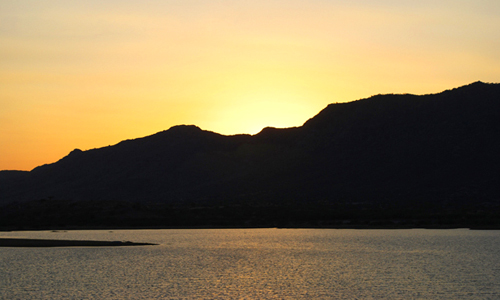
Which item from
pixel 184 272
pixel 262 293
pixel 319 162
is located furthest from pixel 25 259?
pixel 319 162

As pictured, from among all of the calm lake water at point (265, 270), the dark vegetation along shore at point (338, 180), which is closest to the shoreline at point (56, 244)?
the calm lake water at point (265, 270)

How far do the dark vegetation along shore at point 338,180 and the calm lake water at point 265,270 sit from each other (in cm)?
3659

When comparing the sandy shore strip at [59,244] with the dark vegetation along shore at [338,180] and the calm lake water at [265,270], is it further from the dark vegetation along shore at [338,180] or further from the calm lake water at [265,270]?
the dark vegetation along shore at [338,180]

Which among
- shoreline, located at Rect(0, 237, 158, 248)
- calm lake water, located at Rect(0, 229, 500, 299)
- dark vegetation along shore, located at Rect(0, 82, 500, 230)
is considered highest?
dark vegetation along shore, located at Rect(0, 82, 500, 230)

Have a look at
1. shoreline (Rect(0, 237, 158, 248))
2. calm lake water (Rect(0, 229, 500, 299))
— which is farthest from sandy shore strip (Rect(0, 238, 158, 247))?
calm lake water (Rect(0, 229, 500, 299))

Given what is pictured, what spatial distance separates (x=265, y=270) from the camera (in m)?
49.8

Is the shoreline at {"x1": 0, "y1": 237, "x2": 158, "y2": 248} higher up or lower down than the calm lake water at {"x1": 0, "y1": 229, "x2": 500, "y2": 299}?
higher up

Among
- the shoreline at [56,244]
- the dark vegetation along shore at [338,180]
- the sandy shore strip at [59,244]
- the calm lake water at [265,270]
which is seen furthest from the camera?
the dark vegetation along shore at [338,180]

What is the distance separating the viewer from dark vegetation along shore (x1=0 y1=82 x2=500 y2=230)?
115 m

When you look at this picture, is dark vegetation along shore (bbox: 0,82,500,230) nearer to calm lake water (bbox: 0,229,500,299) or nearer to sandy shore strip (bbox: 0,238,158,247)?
calm lake water (bbox: 0,229,500,299)

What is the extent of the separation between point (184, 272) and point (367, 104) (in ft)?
492

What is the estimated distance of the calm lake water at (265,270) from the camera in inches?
1478

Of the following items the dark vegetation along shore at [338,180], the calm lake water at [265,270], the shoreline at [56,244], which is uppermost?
the dark vegetation along shore at [338,180]

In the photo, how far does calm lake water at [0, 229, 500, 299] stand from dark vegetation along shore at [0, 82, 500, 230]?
36.6 m
